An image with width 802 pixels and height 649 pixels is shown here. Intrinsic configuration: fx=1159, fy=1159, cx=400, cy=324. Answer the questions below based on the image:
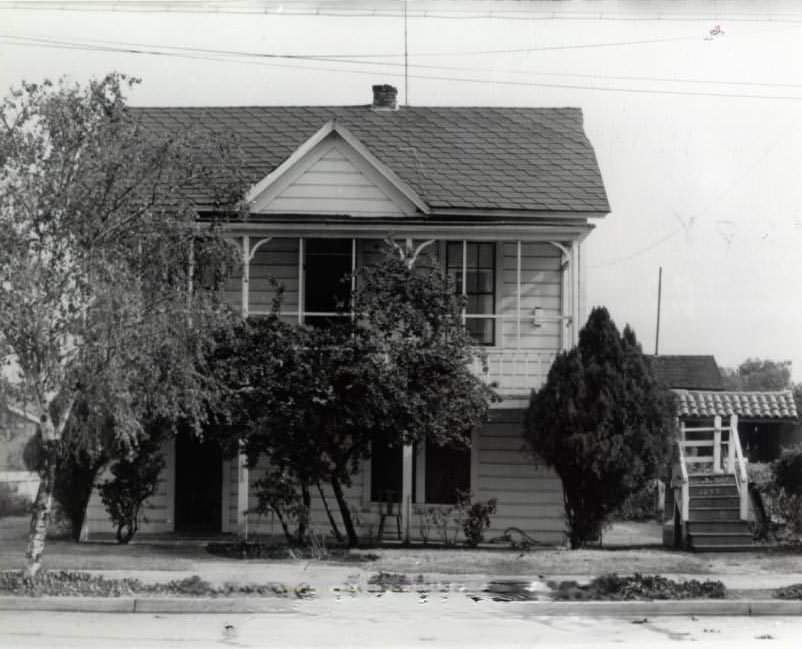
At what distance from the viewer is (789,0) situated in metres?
12.7

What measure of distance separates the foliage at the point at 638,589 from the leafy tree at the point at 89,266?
5082 mm

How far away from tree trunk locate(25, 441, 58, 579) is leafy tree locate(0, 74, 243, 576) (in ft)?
0.05

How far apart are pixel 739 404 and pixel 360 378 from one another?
8.05 meters

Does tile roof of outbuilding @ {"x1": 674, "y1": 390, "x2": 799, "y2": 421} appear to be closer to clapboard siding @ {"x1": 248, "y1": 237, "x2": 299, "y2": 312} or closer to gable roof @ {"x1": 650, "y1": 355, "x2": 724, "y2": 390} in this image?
clapboard siding @ {"x1": 248, "y1": 237, "x2": 299, "y2": 312}

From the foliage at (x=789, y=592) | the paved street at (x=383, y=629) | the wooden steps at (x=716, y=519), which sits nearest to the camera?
the paved street at (x=383, y=629)

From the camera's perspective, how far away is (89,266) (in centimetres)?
1307

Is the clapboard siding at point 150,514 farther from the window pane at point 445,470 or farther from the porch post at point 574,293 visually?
the porch post at point 574,293

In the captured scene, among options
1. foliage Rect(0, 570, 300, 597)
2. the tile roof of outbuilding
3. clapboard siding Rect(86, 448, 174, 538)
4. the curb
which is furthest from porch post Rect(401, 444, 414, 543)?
the curb

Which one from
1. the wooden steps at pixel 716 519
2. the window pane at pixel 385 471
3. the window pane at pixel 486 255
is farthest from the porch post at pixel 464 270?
the wooden steps at pixel 716 519

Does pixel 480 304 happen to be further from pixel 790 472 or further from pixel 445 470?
pixel 790 472

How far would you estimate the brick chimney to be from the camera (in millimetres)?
22219

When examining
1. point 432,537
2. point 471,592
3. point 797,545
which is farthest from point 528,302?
point 471,592

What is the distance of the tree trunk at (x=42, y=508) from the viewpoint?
13.2 metres

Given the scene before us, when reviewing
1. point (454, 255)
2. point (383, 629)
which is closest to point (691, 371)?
point (454, 255)
